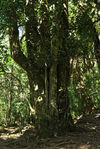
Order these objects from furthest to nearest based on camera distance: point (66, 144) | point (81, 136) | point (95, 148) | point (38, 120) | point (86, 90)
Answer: point (86, 90), point (38, 120), point (81, 136), point (66, 144), point (95, 148)

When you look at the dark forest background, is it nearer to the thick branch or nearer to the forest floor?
the thick branch

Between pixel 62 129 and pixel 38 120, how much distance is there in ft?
2.82

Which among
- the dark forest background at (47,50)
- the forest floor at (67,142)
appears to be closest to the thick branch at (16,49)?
the dark forest background at (47,50)

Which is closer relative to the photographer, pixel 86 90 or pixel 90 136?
pixel 90 136

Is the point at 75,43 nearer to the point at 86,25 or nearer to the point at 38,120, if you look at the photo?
the point at 86,25

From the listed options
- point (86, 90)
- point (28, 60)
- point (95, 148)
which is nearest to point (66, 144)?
point (95, 148)

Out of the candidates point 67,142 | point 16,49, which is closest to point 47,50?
point 16,49

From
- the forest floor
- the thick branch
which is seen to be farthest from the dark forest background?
the forest floor

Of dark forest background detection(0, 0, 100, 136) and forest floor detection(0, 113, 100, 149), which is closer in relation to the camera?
forest floor detection(0, 113, 100, 149)

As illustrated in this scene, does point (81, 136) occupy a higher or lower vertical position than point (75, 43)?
lower

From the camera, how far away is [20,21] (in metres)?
5.99

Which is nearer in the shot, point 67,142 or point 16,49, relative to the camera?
point 67,142

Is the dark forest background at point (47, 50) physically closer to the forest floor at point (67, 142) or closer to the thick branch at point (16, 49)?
the thick branch at point (16, 49)

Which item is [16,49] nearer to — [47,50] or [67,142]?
[47,50]
